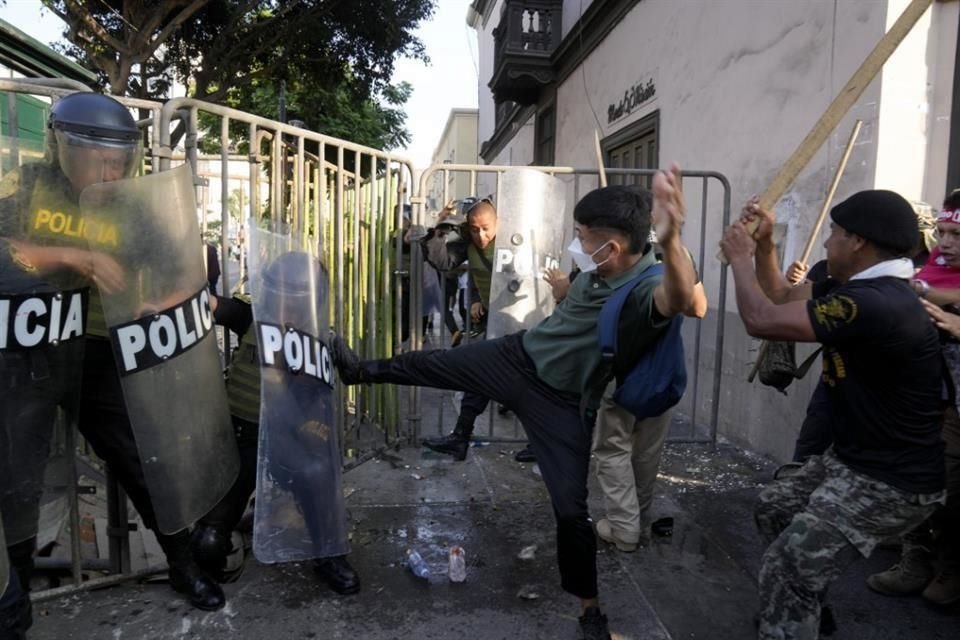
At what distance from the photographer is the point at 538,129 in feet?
45.2

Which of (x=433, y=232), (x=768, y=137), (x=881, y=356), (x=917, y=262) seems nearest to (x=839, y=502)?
(x=881, y=356)

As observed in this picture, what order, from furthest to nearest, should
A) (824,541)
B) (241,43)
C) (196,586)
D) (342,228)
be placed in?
(241,43) < (342,228) < (196,586) < (824,541)

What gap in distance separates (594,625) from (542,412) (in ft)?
2.65

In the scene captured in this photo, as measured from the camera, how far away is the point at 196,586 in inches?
114

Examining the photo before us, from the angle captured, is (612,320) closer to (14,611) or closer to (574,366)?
(574,366)

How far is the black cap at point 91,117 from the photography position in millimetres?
2359

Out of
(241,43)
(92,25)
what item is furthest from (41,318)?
(241,43)

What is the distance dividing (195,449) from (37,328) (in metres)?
0.66

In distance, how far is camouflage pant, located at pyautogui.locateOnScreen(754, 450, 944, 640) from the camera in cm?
225

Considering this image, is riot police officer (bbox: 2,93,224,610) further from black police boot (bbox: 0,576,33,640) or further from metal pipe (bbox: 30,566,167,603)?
metal pipe (bbox: 30,566,167,603)

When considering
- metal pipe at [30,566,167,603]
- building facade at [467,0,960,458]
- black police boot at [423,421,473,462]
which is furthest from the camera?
black police boot at [423,421,473,462]

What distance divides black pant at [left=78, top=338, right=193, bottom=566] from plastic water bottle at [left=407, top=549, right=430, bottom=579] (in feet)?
3.78

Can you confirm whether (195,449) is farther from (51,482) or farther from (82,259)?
(51,482)

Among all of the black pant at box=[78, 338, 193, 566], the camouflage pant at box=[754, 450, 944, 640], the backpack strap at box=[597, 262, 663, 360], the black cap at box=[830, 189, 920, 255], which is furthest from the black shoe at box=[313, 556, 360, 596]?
the black cap at box=[830, 189, 920, 255]
